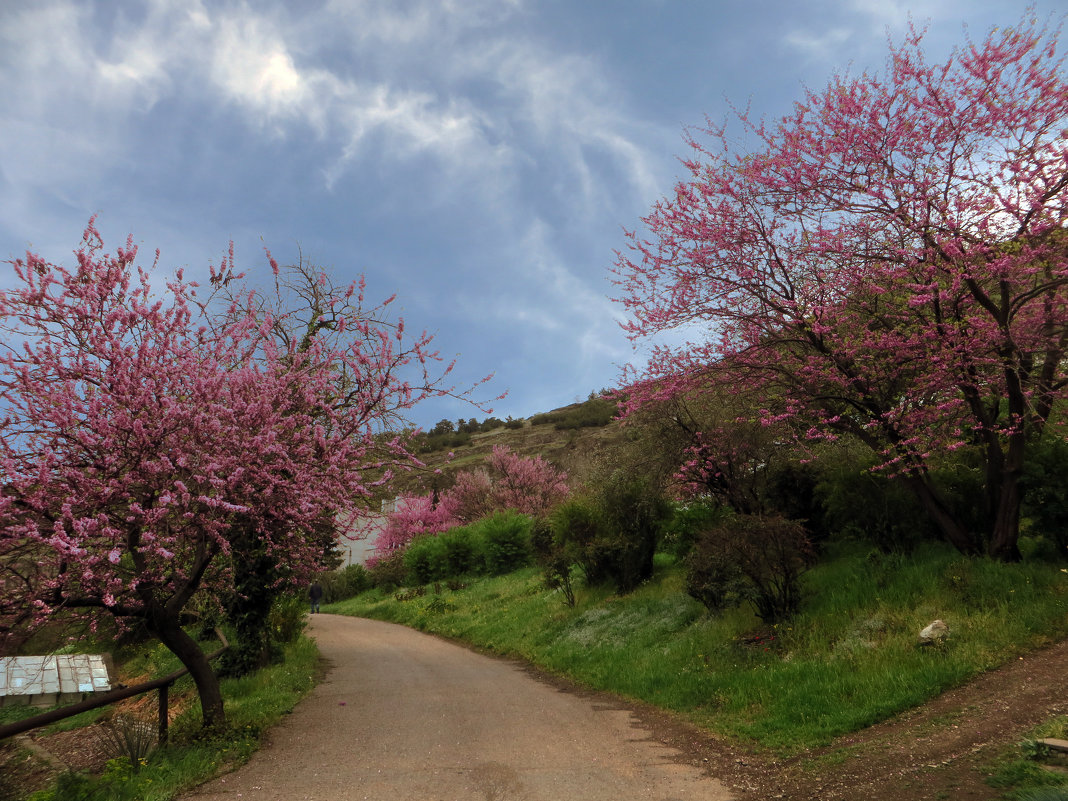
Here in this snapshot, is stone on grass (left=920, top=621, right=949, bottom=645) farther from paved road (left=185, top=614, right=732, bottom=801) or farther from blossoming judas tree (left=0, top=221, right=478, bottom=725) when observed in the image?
blossoming judas tree (left=0, top=221, right=478, bottom=725)

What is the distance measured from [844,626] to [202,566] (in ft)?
29.1

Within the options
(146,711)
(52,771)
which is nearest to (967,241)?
(52,771)

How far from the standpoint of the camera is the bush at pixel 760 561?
10.1 meters

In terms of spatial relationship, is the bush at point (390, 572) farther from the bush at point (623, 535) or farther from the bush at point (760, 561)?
the bush at point (760, 561)

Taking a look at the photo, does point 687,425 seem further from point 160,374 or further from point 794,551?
point 160,374

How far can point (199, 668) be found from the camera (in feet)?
29.1

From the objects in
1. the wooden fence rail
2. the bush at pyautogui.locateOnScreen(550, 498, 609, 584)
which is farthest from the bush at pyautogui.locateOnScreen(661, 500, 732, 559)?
the wooden fence rail

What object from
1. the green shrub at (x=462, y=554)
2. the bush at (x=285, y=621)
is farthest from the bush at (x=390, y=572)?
the bush at (x=285, y=621)

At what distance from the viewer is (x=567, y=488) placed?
121 feet

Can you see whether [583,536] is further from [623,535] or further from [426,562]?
[426,562]

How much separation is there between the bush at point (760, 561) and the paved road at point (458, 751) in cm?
290

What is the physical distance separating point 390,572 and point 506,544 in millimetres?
9896

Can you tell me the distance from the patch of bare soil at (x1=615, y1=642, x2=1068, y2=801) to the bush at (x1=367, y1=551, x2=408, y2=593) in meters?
29.2

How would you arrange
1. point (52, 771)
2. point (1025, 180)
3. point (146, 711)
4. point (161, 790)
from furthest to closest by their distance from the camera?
1. point (146, 711)
2. point (52, 771)
3. point (1025, 180)
4. point (161, 790)
